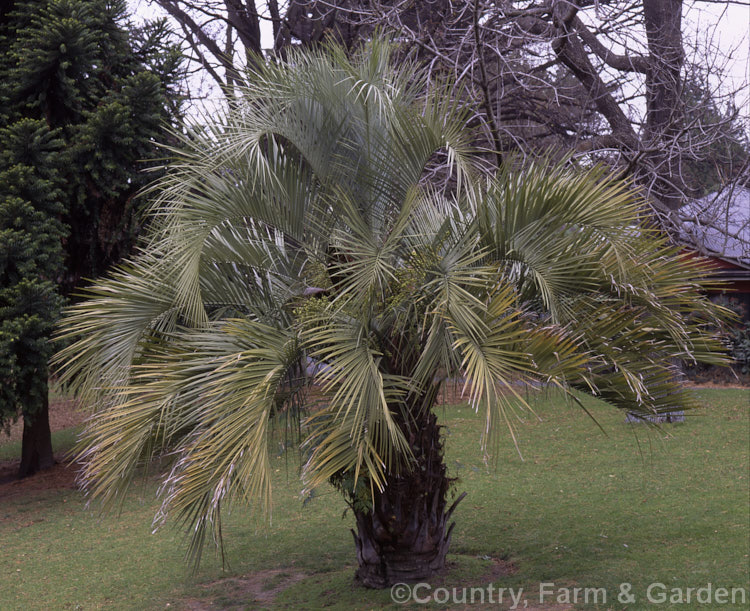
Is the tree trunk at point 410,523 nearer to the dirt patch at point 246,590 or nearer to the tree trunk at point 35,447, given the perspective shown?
the dirt patch at point 246,590

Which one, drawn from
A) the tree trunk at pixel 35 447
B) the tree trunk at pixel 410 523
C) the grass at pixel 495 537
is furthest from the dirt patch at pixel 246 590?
the tree trunk at pixel 35 447

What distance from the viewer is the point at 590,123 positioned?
40.5ft

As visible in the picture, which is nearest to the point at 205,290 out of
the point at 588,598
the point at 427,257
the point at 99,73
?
the point at 427,257

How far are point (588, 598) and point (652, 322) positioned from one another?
7.00ft

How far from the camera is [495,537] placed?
24.3 feet

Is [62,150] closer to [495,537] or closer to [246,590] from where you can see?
[246,590]

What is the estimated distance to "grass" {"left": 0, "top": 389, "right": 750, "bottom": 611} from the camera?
611 cm

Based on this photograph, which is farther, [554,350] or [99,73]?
[99,73]

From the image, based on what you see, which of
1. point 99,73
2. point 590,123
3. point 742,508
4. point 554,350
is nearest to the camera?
point 554,350

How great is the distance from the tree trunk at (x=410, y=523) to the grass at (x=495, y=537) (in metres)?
0.22

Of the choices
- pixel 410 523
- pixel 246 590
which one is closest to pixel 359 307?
pixel 410 523

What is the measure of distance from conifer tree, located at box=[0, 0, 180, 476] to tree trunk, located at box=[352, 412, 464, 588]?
17.0 feet

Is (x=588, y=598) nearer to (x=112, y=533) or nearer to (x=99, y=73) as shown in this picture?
(x=112, y=533)

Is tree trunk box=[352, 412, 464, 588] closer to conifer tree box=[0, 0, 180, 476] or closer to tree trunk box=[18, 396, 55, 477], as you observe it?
conifer tree box=[0, 0, 180, 476]
